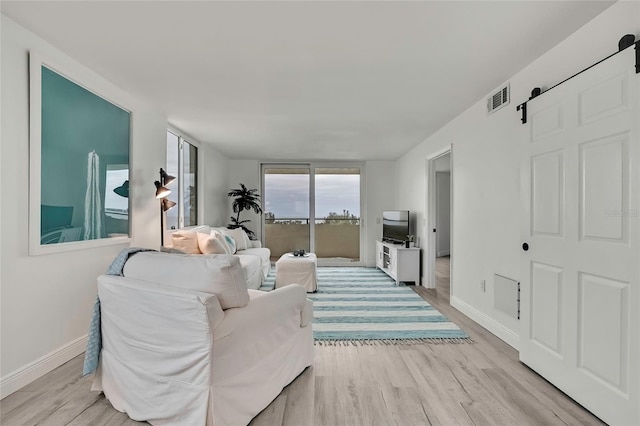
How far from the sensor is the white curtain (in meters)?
2.73

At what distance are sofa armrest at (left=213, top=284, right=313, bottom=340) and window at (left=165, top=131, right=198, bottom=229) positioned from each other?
280 cm

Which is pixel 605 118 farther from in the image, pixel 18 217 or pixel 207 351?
pixel 18 217

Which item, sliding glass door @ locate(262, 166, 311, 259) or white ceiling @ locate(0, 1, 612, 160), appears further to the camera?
sliding glass door @ locate(262, 166, 311, 259)

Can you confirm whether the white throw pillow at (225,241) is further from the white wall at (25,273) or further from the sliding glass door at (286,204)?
the sliding glass door at (286,204)

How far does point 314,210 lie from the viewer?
7383 millimetres

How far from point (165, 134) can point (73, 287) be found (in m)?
2.17

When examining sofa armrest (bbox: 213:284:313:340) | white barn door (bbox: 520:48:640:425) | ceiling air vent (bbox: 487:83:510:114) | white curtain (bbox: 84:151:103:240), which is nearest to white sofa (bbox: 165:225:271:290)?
white curtain (bbox: 84:151:103:240)

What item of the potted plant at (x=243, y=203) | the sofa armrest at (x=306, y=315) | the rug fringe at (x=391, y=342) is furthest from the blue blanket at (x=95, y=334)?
the potted plant at (x=243, y=203)

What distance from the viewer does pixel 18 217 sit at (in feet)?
6.98

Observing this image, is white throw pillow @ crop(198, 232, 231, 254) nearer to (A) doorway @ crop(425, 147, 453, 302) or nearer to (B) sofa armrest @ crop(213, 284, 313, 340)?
(B) sofa armrest @ crop(213, 284, 313, 340)

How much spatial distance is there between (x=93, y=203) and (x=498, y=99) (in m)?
3.79

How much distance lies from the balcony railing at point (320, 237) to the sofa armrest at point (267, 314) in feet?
16.4

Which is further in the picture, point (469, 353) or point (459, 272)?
point (459, 272)

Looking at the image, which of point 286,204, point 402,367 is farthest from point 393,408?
point 286,204
